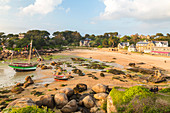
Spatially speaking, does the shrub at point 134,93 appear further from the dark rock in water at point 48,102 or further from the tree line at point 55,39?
the tree line at point 55,39

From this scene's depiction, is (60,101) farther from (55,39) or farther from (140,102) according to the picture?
(55,39)

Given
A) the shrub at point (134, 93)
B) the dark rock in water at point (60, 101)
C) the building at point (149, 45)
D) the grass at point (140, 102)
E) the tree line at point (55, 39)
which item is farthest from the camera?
the tree line at point (55, 39)

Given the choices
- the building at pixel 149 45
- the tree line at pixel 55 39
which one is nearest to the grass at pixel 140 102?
the building at pixel 149 45

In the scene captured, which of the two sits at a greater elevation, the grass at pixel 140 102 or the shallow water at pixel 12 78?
the grass at pixel 140 102

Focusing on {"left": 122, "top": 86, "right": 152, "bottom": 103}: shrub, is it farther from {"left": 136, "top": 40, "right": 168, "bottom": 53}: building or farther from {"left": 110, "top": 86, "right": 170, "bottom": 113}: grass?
{"left": 136, "top": 40, "right": 168, "bottom": 53}: building

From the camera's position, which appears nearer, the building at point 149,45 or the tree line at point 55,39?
the building at point 149,45

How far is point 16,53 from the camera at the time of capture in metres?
68.1

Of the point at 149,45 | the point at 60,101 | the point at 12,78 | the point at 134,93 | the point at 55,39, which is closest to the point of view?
the point at 134,93

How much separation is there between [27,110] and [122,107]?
690 centimetres

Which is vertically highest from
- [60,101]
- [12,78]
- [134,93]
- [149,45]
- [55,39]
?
[55,39]

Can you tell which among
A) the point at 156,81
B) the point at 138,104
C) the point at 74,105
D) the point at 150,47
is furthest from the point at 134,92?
the point at 150,47

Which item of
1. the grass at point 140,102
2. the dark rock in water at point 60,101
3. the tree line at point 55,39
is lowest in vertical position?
the dark rock in water at point 60,101

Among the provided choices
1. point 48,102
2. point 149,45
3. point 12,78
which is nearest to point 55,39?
point 149,45

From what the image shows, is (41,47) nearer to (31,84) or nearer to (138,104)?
(31,84)
